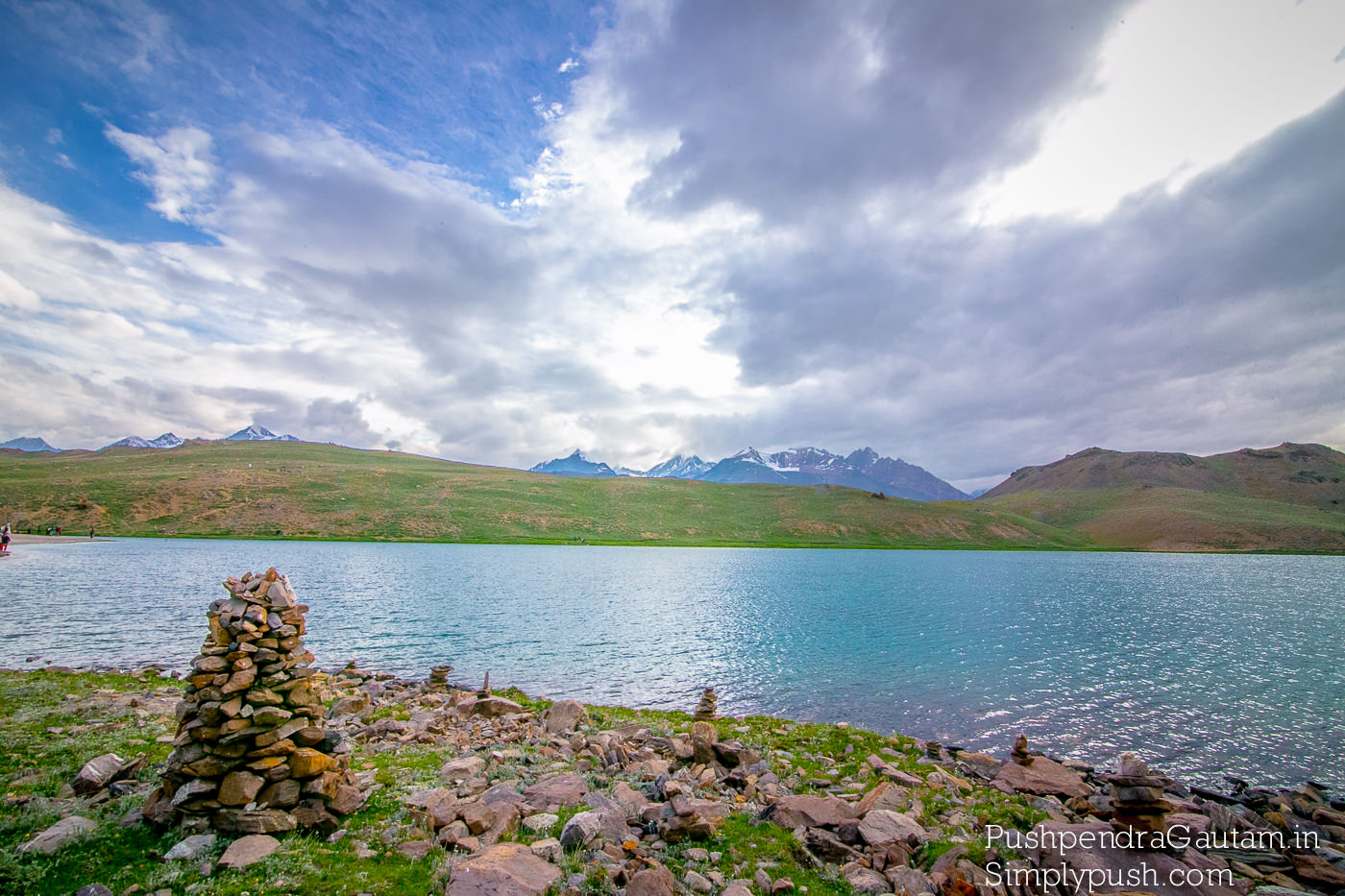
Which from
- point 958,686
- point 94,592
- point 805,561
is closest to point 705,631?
point 958,686

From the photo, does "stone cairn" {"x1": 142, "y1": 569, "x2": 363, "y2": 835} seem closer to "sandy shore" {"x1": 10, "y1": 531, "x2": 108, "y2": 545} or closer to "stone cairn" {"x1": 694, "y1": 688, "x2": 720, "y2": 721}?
"stone cairn" {"x1": 694, "y1": 688, "x2": 720, "y2": 721}

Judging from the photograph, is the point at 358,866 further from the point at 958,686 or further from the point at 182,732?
the point at 958,686

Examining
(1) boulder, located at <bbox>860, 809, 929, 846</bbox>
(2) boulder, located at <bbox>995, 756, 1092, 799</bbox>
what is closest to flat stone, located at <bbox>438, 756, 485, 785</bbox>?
(1) boulder, located at <bbox>860, 809, 929, 846</bbox>

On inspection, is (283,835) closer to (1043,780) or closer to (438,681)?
(438,681)

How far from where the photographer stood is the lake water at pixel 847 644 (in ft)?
87.2

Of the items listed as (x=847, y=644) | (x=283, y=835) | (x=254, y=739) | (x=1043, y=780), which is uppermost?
(x=254, y=739)

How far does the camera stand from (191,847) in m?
10.3

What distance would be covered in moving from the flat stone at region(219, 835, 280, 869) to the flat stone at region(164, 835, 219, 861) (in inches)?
15.5

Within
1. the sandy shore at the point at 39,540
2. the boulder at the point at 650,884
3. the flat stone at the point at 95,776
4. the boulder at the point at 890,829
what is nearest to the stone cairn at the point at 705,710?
the boulder at the point at 890,829

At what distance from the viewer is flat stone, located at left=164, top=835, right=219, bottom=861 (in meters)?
10.0

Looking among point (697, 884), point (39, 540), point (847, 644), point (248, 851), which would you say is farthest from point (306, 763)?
point (39, 540)

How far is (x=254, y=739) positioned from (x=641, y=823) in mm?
8523

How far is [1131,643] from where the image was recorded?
45.1 metres

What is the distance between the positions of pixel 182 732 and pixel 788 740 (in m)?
18.5
